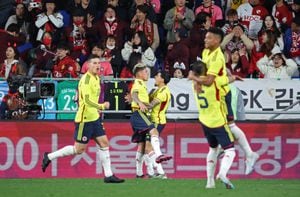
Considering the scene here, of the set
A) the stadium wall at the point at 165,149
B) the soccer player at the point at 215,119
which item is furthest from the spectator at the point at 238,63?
the soccer player at the point at 215,119

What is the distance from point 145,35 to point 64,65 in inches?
84.5

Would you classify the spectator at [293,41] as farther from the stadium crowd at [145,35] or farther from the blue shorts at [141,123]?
the blue shorts at [141,123]

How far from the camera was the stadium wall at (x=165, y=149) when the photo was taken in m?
21.1

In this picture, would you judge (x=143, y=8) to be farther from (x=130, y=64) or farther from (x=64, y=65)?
(x=64, y=65)

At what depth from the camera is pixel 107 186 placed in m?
17.3

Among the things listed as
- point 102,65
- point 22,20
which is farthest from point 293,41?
point 22,20

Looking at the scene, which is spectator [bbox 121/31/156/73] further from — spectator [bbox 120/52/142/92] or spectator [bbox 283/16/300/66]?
spectator [bbox 283/16/300/66]

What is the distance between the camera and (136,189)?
16.5 metres

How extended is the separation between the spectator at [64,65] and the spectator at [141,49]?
1314mm

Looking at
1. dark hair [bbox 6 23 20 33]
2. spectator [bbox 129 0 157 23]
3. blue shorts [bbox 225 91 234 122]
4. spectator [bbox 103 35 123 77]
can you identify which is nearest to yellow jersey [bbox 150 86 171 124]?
spectator [bbox 103 35 123 77]

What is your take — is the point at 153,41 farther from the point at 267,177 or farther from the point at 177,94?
the point at 267,177

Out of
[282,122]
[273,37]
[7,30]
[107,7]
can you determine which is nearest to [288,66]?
[273,37]

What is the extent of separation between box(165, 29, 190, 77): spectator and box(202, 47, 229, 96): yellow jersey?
284 inches

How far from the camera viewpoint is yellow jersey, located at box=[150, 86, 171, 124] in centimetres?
2019
